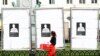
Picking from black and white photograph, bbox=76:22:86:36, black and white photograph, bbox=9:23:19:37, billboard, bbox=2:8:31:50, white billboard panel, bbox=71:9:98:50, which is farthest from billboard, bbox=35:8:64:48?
black and white photograph, bbox=9:23:19:37

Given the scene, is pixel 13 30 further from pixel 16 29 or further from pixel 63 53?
pixel 63 53

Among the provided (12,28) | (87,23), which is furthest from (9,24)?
(87,23)

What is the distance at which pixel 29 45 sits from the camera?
2670cm

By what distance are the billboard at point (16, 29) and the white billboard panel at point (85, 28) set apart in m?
2.37

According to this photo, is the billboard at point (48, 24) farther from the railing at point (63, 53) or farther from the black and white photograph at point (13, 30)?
the black and white photograph at point (13, 30)

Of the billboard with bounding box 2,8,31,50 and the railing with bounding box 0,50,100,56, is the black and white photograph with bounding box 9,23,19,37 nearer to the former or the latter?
the billboard with bounding box 2,8,31,50

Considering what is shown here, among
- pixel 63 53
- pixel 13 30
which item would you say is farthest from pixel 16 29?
pixel 63 53

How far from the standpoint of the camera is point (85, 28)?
88.9 ft

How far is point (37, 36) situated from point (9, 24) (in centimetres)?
159

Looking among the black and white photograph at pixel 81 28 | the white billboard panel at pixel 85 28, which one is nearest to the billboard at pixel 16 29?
the white billboard panel at pixel 85 28

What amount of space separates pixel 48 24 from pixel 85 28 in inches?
77.9

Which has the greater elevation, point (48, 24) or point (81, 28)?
point (48, 24)

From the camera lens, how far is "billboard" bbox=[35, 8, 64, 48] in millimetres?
26672

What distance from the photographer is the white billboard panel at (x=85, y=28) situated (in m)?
26.8
